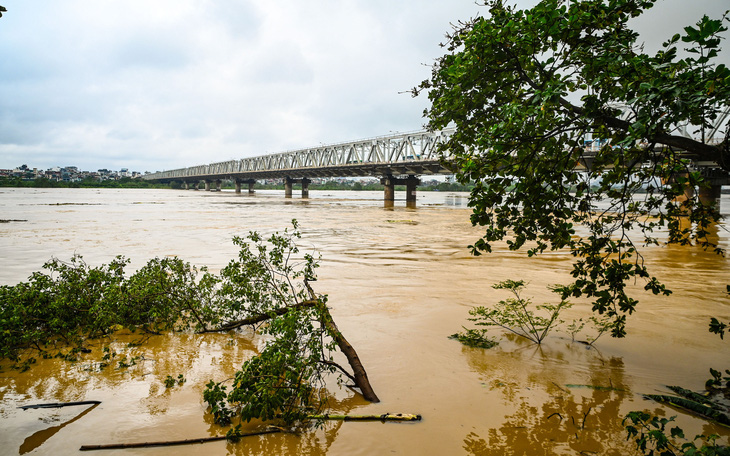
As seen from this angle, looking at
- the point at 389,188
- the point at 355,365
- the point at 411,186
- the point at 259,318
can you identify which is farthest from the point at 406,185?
the point at 355,365

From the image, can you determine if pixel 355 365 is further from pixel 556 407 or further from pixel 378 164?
pixel 378 164

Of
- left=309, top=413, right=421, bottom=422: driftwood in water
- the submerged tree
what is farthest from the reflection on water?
the submerged tree

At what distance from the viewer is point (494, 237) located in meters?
4.76

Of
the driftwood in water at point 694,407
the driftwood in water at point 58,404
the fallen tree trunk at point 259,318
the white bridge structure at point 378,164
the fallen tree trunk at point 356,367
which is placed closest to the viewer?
the driftwood in water at point 694,407

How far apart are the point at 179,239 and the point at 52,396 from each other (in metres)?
16.0

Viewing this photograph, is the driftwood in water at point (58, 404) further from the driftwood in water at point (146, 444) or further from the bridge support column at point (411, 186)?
the bridge support column at point (411, 186)

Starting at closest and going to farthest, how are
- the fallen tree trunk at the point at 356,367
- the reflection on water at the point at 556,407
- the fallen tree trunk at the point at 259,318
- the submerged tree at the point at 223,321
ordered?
the reflection on water at the point at 556,407, the submerged tree at the point at 223,321, the fallen tree trunk at the point at 356,367, the fallen tree trunk at the point at 259,318

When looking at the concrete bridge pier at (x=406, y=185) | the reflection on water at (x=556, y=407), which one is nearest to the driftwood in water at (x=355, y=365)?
the reflection on water at (x=556, y=407)

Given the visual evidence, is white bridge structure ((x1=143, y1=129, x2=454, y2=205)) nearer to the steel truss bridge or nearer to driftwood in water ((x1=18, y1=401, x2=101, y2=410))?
the steel truss bridge

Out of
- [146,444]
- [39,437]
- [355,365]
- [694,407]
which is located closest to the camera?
[146,444]

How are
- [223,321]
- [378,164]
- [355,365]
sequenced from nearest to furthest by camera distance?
[355,365] → [223,321] → [378,164]

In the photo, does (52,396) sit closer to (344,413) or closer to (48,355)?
(48,355)

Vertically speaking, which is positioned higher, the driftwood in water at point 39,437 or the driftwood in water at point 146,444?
the driftwood in water at point 146,444

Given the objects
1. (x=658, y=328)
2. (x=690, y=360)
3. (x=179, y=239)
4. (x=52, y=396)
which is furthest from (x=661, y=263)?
(x=179, y=239)
